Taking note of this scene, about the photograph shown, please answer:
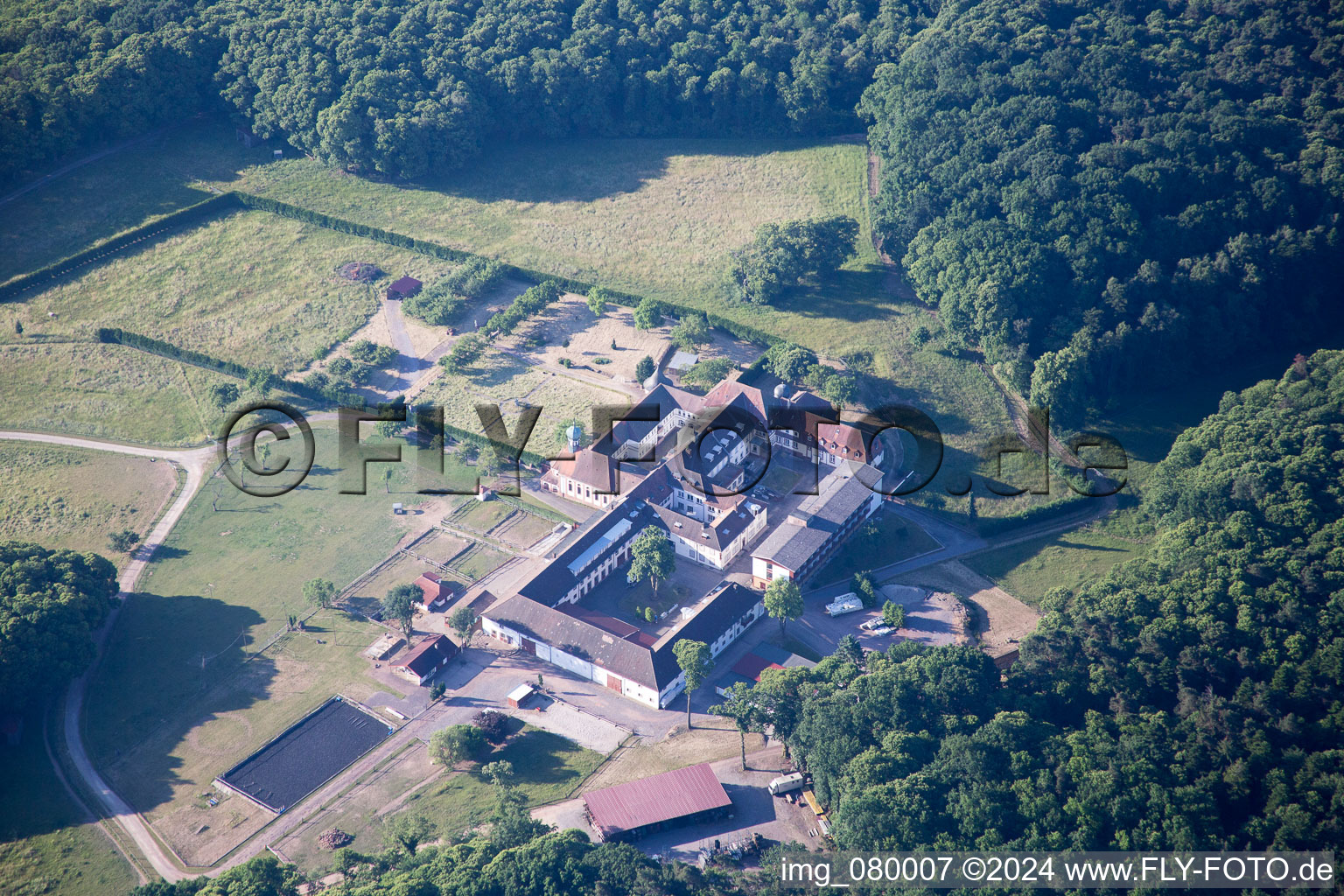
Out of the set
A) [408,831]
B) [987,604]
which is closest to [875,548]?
[987,604]

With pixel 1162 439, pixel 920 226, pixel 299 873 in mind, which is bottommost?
pixel 299 873

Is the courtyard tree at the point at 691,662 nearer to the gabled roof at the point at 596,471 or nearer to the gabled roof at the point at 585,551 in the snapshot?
the gabled roof at the point at 585,551

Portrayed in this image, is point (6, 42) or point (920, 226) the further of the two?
point (6, 42)

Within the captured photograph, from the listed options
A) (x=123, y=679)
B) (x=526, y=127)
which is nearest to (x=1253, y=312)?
(x=526, y=127)

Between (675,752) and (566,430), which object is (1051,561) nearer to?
(675,752)

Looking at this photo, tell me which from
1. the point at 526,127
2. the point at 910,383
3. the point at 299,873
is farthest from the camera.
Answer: the point at 526,127

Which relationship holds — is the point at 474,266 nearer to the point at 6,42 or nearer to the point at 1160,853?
the point at 6,42

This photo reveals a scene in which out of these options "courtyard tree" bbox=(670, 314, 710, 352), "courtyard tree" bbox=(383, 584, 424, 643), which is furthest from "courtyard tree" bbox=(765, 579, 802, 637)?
→ "courtyard tree" bbox=(670, 314, 710, 352)

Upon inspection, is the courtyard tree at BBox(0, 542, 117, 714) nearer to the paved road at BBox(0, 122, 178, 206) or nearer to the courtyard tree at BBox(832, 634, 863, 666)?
the courtyard tree at BBox(832, 634, 863, 666)

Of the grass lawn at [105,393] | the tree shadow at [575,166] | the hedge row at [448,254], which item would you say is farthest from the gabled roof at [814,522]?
the tree shadow at [575,166]
